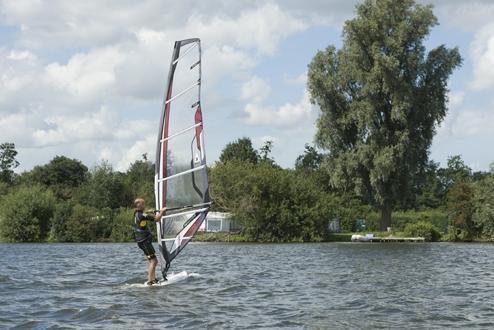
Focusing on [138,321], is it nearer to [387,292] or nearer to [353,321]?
[353,321]

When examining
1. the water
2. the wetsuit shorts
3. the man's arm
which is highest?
the man's arm

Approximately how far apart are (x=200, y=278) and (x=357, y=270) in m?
5.02

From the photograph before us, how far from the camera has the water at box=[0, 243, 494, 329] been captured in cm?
1108

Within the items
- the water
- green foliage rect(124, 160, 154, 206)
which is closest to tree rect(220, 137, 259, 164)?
green foliage rect(124, 160, 154, 206)

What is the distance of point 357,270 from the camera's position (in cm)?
2022

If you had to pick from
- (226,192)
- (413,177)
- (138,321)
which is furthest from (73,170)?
(138,321)

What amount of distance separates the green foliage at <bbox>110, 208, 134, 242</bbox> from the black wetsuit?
41.5 metres

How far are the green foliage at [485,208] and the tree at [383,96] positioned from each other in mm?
5012

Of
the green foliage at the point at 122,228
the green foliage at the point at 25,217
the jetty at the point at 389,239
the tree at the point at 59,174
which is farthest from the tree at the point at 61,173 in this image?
the jetty at the point at 389,239

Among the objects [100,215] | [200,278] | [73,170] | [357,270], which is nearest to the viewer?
[200,278]

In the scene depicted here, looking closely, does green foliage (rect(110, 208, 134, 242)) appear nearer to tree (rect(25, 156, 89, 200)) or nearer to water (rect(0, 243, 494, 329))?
tree (rect(25, 156, 89, 200))

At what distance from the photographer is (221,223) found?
55375mm

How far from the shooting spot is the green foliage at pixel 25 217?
56.4m

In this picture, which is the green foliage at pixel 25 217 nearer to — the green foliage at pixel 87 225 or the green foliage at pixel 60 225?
the green foliage at pixel 60 225
